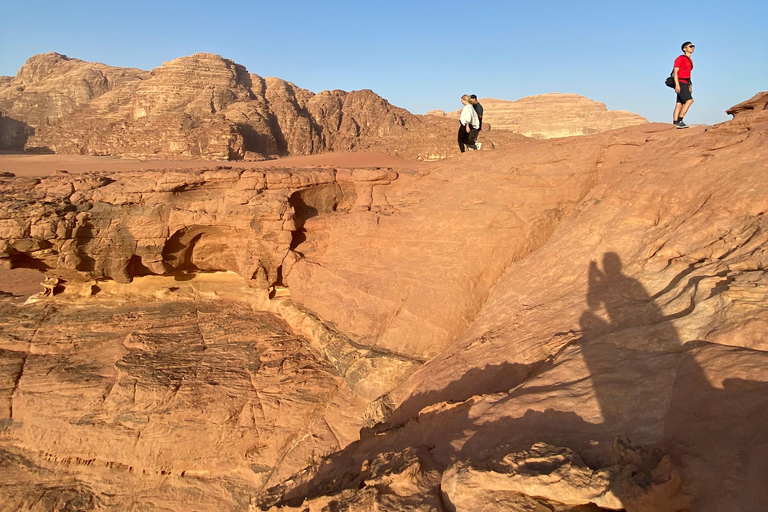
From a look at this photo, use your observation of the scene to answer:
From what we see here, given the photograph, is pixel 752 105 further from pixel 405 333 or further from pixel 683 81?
pixel 405 333

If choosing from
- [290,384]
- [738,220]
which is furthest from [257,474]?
[738,220]

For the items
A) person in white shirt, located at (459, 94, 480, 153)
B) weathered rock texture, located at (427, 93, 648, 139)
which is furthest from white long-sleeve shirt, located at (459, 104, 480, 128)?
weathered rock texture, located at (427, 93, 648, 139)

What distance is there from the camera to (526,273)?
560cm

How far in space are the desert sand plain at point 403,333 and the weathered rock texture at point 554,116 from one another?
35906mm

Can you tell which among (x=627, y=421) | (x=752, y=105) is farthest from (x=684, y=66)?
(x=627, y=421)

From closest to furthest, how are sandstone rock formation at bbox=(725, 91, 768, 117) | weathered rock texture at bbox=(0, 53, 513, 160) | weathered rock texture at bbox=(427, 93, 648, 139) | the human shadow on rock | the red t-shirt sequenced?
the human shadow on rock < sandstone rock formation at bbox=(725, 91, 768, 117) < the red t-shirt < weathered rock texture at bbox=(0, 53, 513, 160) < weathered rock texture at bbox=(427, 93, 648, 139)

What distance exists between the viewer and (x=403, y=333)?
5883mm

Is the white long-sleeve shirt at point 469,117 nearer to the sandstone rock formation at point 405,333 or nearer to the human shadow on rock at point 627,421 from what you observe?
the sandstone rock formation at point 405,333

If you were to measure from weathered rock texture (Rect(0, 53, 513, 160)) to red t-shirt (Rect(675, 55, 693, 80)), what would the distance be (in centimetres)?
1292

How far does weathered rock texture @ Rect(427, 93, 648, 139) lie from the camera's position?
128 feet

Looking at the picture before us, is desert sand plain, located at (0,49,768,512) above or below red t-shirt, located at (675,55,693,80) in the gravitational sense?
below

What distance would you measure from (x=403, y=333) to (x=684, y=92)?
5.51 m

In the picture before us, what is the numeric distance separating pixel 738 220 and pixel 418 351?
3599mm

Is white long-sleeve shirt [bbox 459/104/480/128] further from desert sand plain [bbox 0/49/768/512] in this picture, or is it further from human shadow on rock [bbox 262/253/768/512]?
human shadow on rock [bbox 262/253/768/512]
